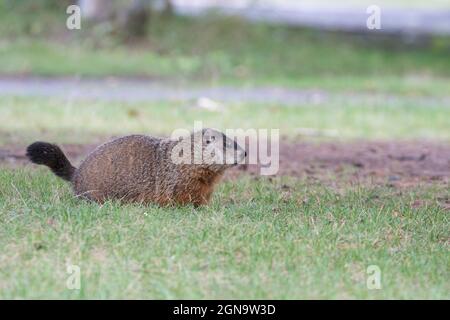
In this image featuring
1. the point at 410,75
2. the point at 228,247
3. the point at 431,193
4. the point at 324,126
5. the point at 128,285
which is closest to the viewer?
the point at 128,285

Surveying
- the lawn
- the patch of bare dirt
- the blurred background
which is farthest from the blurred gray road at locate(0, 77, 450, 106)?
the patch of bare dirt

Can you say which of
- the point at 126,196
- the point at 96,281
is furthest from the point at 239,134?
the point at 96,281

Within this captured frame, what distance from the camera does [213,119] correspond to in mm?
13070

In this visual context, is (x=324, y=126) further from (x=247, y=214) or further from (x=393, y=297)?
(x=393, y=297)

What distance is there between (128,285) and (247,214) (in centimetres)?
167

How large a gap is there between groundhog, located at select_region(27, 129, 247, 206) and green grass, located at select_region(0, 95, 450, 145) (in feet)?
12.3

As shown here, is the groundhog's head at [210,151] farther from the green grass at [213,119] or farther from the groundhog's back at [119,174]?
the green grass at [213,119]

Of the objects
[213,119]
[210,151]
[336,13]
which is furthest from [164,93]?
[336,13]

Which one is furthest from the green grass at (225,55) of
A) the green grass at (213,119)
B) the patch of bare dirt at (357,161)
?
the patch of bare dirt at (357,161)

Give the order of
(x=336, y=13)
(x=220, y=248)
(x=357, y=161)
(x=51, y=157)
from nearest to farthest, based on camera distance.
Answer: (x=220, y=248), (x=51, y=157), (x=357, y=161), (x=336, y=13)

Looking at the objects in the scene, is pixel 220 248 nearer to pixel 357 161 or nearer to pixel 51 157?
pixel 51 157

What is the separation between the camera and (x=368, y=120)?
1375 centimetres

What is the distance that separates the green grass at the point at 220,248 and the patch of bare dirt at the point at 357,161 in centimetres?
180

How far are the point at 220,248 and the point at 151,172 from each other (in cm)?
136
